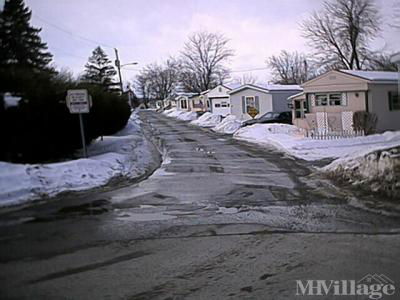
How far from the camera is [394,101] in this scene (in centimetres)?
2359

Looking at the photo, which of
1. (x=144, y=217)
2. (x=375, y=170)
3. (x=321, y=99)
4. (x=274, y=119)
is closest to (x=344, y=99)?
(x=321, y=99)

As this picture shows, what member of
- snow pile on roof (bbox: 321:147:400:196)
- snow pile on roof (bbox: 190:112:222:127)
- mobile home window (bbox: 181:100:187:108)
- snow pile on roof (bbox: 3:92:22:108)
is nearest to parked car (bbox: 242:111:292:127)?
snow pile on roof (bbox: 190:112:222:127)

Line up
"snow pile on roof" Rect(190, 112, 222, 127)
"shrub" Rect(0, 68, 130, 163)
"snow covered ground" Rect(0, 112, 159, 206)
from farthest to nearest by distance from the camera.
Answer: "snow pile on roof" Rect(190, 112, 222, 127)
"shrub" Rect(0, 68, 130, 163)
"snow covered ground" Rect(0, 112, 159, 206)

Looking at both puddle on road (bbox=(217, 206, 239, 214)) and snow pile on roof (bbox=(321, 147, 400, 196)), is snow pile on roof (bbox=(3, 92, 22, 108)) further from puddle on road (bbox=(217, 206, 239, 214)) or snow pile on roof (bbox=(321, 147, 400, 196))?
snow pile on roof (bbox=(321, 147, 400, 196))

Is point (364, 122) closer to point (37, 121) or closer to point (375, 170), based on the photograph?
point (375, 170)

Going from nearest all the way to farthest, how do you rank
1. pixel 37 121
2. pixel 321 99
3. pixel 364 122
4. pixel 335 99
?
pixel 37 121
pixel 364 122
pixel 335 99
pixel 321 99

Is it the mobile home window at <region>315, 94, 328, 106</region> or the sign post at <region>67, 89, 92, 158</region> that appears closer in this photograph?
the sign post at <region>67, 89, 92, 158</region>

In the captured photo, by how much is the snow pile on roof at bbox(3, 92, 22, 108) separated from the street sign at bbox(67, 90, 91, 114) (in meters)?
1.43

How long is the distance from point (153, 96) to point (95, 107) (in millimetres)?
111731

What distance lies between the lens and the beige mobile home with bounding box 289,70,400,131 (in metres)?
22.2

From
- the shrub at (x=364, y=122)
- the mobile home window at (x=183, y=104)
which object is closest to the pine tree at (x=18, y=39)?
the shrub at (x=364, y=122)

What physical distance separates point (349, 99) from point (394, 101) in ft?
9.64

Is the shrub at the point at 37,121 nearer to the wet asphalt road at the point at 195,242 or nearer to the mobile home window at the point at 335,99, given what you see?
the wet asphalt road at the point at 195,242

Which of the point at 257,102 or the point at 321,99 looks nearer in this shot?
the point at 321,99
